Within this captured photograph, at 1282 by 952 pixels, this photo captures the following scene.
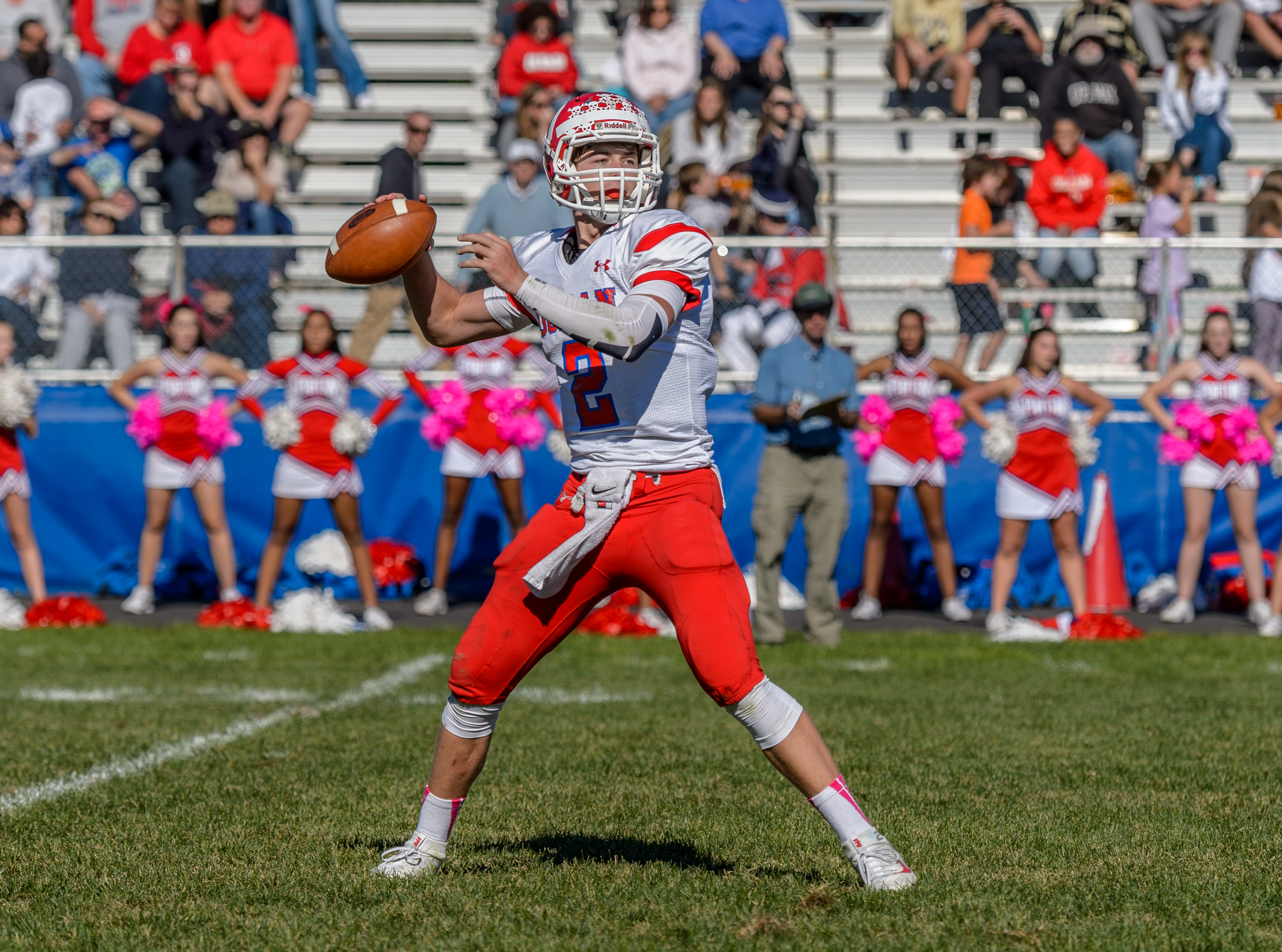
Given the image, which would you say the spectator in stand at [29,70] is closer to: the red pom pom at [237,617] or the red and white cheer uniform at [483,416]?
the red and white cheer uniform at [483,416]

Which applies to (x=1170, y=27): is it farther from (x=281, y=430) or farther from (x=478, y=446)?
(x=281, y=430)

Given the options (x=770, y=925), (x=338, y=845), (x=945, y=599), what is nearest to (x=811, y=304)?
(x=945, y=599)

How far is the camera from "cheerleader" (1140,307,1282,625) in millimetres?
11000

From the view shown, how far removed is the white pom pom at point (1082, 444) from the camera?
36.0ft

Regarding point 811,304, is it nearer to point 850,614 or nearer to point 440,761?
point 850,614

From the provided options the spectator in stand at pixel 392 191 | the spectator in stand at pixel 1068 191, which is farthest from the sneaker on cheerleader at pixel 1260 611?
the spectator in stand at pixel 392 191

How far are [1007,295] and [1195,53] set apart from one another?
439cm

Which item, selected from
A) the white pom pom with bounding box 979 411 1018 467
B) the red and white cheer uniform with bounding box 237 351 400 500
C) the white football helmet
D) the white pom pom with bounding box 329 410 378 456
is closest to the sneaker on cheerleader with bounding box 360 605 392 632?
the red and white cheer uniform with bounding box 237 351 400 500

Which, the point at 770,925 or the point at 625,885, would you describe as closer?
the point at 770,925

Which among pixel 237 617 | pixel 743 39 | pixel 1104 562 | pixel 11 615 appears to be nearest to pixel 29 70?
pixel 11 615

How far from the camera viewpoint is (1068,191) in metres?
13.7

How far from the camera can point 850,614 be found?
11664 millimetres

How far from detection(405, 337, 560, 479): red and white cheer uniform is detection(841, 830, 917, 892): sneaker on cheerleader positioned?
7.76m

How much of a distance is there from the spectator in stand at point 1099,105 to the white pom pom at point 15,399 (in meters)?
8.92
